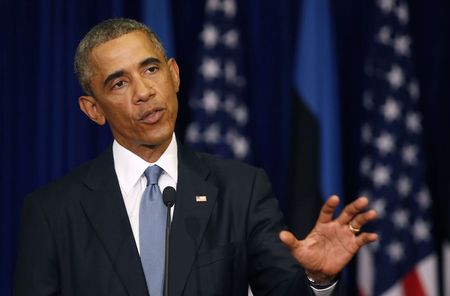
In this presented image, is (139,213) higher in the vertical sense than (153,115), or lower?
lower

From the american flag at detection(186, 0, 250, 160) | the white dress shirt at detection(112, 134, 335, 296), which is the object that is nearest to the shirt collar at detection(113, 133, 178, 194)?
the white dress shirt at detection(112, 134, 335, 296)

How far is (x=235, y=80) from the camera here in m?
3.75

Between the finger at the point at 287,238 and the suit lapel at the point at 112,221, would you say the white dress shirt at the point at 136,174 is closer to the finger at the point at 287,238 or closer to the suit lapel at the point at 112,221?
the suit lapel at the point at 112,221

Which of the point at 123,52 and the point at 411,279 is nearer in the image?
the point at 123,52

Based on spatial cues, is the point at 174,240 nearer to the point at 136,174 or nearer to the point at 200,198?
the point at 200,198

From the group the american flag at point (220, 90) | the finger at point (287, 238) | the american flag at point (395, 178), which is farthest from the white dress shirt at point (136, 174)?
the american flag at point (395, 178)

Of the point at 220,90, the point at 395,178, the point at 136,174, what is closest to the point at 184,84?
the point at 220,90

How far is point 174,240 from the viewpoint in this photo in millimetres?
2051

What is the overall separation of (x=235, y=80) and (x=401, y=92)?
2.62 ft

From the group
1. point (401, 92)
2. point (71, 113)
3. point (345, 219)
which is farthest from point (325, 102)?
point (345, 219)

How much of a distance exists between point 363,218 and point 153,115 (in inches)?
28.5

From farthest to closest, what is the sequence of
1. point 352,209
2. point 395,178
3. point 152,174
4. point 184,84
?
point 184,84, point 395,178, point 152,174, point 352,209

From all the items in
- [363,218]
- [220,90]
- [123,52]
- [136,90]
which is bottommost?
[363,218]

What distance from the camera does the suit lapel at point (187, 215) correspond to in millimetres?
2006
